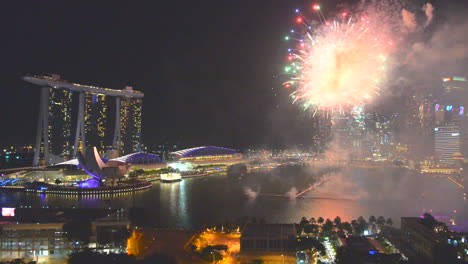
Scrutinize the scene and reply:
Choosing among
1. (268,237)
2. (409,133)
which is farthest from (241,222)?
(409,133)

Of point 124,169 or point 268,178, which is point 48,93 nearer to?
point 124,169

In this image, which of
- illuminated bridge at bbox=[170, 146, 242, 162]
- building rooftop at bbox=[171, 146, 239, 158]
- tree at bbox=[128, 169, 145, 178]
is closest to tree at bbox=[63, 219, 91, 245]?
tree at bbox=[128, 169, 145, 178]

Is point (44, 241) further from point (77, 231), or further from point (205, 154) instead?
point (205, 154)

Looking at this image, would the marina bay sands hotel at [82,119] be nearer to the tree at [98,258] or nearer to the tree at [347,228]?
the tree at [98,258]

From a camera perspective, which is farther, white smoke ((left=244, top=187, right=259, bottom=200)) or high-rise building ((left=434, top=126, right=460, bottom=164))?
high-rise building ((left=434, top=126, right=460, bottom=164))

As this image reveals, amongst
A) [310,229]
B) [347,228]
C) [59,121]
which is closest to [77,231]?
[310,229]

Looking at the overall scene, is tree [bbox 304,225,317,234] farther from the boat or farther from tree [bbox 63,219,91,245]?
the boat

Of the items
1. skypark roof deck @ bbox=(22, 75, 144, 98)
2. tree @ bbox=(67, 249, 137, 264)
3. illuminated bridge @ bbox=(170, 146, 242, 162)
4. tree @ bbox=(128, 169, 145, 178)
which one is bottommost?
tree @ bbox=(67, 249, 137, 264)
